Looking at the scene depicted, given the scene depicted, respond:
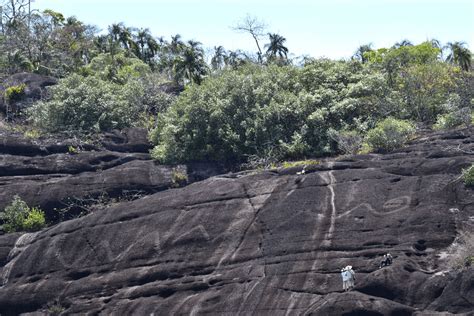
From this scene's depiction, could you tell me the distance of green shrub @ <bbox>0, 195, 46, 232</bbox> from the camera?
1705 inches

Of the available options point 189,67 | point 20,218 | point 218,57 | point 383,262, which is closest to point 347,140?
point 383,262

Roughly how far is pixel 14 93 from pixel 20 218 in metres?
16.1

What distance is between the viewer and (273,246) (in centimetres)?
3503

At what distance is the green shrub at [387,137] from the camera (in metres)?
40.8

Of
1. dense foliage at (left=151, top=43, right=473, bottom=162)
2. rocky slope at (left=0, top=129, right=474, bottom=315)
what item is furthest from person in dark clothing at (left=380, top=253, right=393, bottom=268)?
dense foliage at (left=151, top=43, right=473, bottom=162)

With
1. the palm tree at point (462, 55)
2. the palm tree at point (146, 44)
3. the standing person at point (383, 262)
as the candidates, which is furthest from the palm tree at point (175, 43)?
the standing person at point (383, 262)

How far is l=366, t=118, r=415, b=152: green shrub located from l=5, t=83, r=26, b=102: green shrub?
78.3 ft

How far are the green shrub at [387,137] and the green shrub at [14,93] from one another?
2388cm

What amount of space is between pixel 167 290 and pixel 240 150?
11740 millimetres

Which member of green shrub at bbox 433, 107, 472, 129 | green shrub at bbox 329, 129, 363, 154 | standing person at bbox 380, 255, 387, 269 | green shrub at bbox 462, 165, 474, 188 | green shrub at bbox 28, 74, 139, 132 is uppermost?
green shrub at bbox 28, 74, 139, 132

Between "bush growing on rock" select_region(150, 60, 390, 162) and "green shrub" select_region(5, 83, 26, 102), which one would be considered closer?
"bush growing on rock" select_region(150, 60, 390, 162)

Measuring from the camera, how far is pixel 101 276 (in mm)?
38125

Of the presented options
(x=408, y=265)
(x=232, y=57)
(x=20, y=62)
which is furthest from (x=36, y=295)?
(x=232, y=57)

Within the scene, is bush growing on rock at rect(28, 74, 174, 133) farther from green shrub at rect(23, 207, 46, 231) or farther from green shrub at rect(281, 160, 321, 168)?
green shrub at rect(281, 160, 321, 168)
